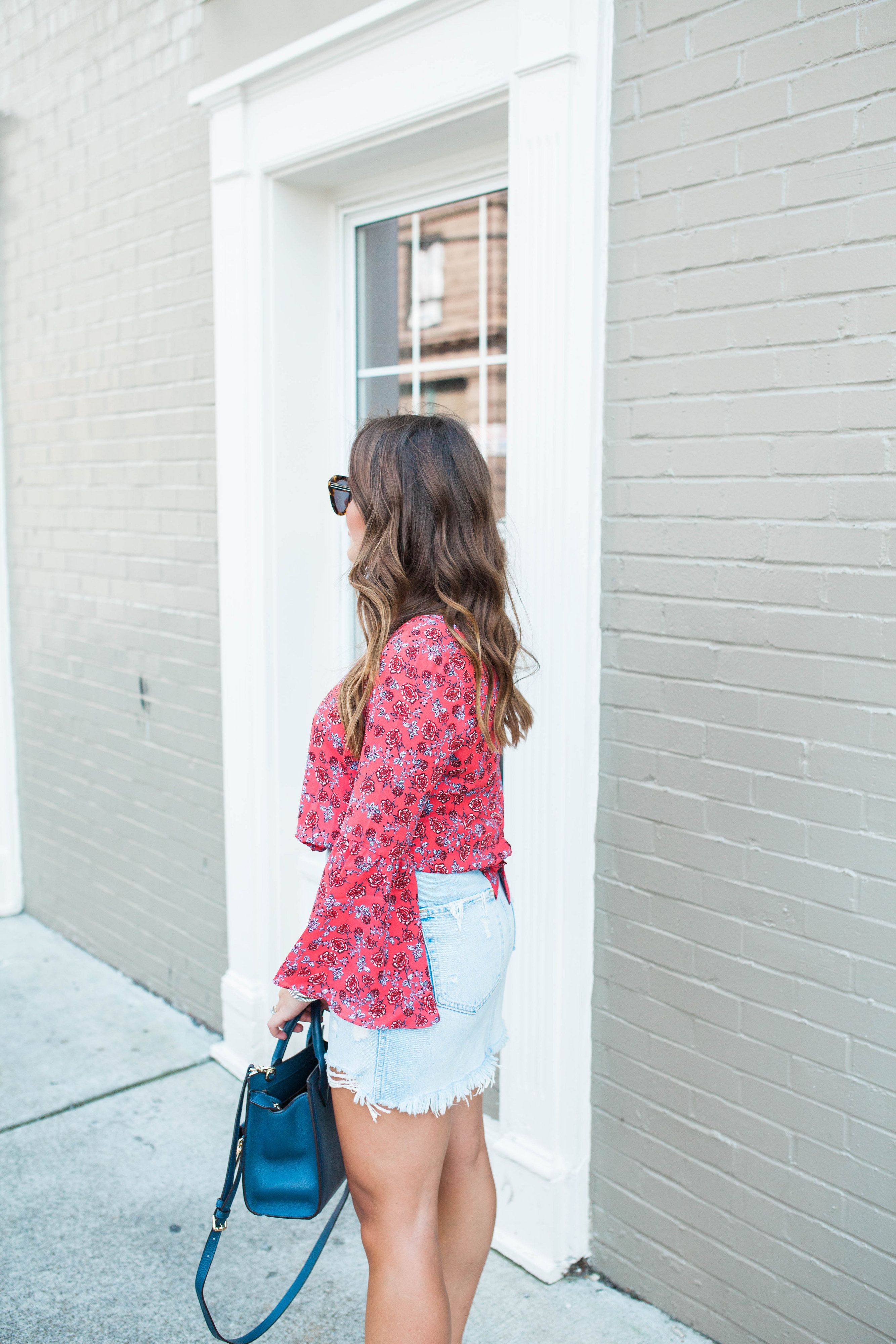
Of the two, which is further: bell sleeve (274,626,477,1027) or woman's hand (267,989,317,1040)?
woman's hand (267,989,317,1040)

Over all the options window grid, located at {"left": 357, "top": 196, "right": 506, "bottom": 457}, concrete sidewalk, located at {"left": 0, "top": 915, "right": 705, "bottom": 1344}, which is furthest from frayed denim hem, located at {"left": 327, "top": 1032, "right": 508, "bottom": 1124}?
window grid, located at {"left": 357, "top": 196, "right": 506, "bottom": 457}

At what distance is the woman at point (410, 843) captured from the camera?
5.64 feet

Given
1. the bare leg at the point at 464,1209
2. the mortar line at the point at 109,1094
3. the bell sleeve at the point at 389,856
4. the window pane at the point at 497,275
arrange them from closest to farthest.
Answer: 1. the bell sleeve at the point at 389,856
2. the bare leg at the point at 464,1209
3. the window pane at the point at 497,275
4. the mortar line at the point at 109,1094

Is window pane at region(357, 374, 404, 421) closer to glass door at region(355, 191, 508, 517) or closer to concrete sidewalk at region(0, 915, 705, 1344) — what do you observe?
glass door at region(355, 191, 508, 517)

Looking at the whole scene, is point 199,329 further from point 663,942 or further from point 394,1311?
point 394,1311

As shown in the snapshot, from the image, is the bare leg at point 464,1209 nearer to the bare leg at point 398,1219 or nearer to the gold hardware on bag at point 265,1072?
the bare leg at point 398,1219

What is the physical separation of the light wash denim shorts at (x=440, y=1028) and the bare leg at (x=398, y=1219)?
0.13ft

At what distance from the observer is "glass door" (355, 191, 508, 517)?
3078 mm

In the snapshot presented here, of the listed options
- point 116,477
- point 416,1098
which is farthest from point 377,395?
point 416,1098

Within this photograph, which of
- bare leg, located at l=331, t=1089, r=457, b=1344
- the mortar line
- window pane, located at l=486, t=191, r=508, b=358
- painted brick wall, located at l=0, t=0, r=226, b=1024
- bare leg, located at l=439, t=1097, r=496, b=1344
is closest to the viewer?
bare leg, located at l=331, t=1089, r=457, b=1344

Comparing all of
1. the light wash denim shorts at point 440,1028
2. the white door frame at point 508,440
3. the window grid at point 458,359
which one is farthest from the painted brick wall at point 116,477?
the light wash denim shorts at point 440,1028

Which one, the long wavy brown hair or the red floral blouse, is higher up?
the long wavy brown hair

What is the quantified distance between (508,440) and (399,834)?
1.20m

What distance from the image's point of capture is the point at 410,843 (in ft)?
5.70
